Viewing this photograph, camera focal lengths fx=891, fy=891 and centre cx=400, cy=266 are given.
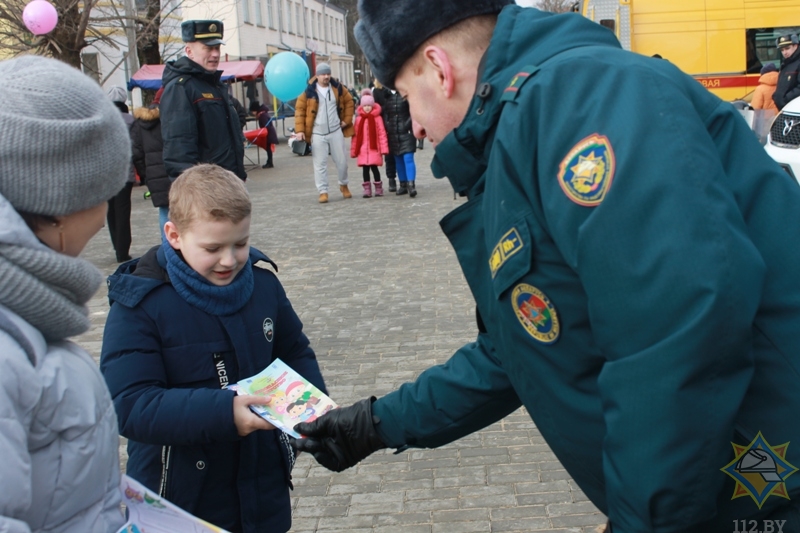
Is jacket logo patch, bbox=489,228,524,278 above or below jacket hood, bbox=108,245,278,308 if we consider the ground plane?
above

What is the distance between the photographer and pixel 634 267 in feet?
4.33

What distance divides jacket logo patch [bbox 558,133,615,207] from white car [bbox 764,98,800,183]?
6999mm

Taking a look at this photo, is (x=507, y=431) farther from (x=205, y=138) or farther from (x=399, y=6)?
(x=205, y=138)

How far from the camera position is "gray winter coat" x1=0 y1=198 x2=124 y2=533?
54.0 inches

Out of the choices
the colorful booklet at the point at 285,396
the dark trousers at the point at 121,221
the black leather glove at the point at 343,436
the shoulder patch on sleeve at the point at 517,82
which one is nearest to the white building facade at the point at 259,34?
the dark trousers at the point at 121,221

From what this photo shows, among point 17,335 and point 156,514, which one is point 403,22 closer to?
point 17,335

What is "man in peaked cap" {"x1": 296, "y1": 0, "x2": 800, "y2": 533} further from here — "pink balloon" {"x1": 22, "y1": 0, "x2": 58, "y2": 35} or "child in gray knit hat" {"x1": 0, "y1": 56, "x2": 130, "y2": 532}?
"pink balloon" {"x1": 22, "y1": 0, "x2": 58, "y2": 35}

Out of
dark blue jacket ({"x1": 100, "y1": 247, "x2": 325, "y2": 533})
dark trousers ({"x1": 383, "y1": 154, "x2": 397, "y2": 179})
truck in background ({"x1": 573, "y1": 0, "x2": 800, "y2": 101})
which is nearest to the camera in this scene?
dark blue jacket ({"x1": 100, "y1": 247, "x2": 325, "y2": 533})

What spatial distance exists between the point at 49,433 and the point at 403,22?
102 cm

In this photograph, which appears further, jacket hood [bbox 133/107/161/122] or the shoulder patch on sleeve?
jacket hood [bbox 133/107/161/122]

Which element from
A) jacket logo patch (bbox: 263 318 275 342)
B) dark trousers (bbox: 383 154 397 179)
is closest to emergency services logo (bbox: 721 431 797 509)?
jacket logo patch (bbox: 263 318 275 342)

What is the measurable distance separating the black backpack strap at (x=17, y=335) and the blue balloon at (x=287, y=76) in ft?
59.6

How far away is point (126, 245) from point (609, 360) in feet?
29.1

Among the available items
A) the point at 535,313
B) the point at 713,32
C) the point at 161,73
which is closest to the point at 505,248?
the point at 535,313
